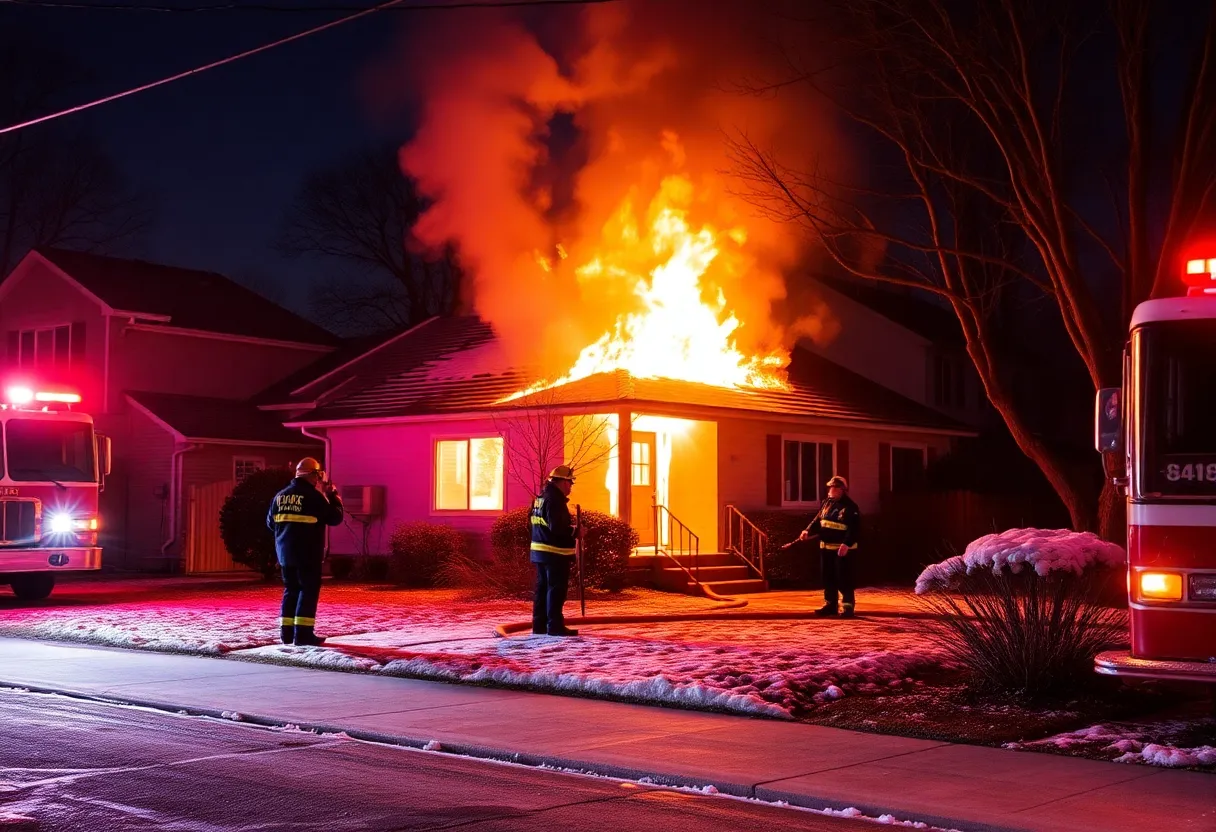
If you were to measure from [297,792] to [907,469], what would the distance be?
22.8 m

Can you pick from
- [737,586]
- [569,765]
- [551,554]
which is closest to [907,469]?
[737,586]

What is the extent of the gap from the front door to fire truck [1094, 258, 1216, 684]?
14669 millimetres

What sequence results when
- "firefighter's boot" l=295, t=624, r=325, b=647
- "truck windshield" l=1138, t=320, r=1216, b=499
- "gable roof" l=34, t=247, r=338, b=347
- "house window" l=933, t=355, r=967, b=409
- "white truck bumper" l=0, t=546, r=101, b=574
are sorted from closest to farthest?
"truck windshield" l=1138, t=320, r=1216, b=499, "firefighter's boot" l=295, t=624, r=325, b=647, "white truck bumper" l=0, t=546, r=101, b=574, "gable roof" l=34, t=247, r=338, b=347, "house window" l=933, t=355, r=967, b=409

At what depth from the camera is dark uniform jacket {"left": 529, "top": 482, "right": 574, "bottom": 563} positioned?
13898mm

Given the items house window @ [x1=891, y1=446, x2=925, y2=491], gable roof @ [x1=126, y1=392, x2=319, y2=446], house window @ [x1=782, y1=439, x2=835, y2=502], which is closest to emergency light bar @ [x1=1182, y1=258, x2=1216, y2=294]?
house window @ [x1=782, y1=439, x2=835, y2=502]

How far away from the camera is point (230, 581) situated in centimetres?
2530

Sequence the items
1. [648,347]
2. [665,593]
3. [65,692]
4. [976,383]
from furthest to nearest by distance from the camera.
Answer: [976,383] → [648,347] → [665,593] → [65,692]

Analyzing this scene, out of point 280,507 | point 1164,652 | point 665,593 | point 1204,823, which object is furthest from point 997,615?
point 665,593

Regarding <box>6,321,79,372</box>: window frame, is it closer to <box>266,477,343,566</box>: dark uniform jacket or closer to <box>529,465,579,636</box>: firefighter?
<box>266,477,343,566</box>: dark uniform jacket

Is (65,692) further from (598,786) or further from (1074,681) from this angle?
(1074,681)

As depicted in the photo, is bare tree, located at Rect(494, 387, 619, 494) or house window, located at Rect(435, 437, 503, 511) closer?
bare tree, located at Rect(494, 387, 619, 494)

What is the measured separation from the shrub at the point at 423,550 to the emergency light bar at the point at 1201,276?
1507 centimetres

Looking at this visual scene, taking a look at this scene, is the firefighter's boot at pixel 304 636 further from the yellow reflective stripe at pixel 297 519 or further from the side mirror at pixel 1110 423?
the side mirror at pixel 1110 423

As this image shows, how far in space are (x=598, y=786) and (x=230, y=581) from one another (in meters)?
18.8
